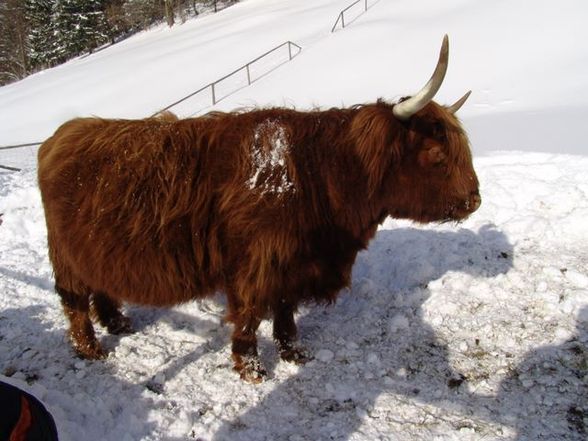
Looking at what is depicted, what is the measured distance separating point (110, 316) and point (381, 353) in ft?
8.17

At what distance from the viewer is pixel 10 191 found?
24.3 feet

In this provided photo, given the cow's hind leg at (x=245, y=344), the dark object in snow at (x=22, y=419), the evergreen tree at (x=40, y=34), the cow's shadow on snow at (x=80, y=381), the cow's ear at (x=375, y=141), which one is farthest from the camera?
the evergreen tree at (x=40, y=34)

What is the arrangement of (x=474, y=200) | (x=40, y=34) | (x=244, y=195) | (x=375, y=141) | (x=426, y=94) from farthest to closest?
(x=40, y=34), (x=474, y=200), (x=375, y=141), (x=244, y=195), (x=426, y=94)

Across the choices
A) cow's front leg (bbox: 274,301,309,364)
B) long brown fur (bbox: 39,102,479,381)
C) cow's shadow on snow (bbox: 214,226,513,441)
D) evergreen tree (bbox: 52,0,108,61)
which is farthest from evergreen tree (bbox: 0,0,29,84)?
cow's front leg (bbox: 274,301,309,364)

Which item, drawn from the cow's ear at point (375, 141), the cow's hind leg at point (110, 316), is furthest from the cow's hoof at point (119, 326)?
the cow's ear at point (375, 141)

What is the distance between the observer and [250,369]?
149 inches

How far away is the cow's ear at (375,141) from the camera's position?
3461mm

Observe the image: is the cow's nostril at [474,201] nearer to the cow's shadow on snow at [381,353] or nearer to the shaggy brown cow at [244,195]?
the shaggy brown cow at [244,195]

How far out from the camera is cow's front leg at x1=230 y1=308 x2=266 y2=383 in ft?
12.2

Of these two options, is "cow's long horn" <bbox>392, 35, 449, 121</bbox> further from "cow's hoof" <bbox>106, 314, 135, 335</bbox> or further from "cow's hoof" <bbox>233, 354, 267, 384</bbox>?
"cow's hoof" <bbox>106, 314, 135, 335</bbox>

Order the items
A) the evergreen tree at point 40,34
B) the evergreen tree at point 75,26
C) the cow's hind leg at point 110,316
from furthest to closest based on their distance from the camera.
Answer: the evergreen tree at point 40,34
the evergreen tree at point 75,26
the cow's hind leg at point 110,316

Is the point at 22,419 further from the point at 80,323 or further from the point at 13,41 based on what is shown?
the point at 13,41

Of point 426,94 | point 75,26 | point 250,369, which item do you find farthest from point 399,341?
point 75,26

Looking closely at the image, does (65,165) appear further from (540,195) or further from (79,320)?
(540,195)
